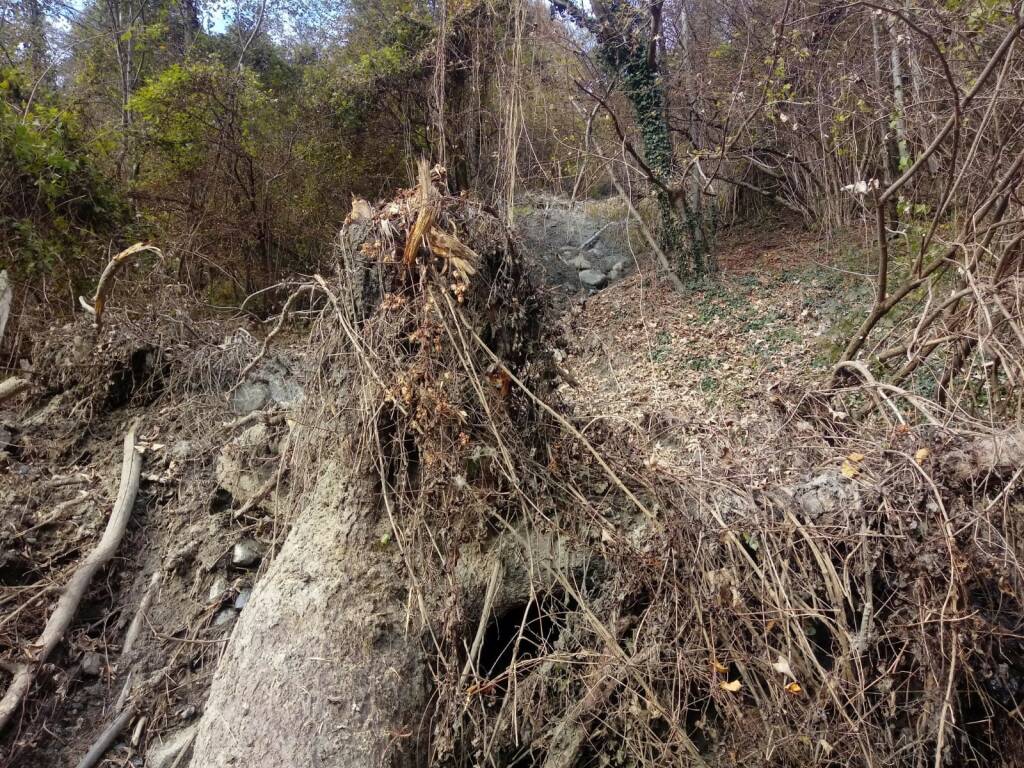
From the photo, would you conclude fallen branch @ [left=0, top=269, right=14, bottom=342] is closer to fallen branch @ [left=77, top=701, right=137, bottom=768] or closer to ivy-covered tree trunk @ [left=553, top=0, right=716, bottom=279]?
fallen branch @ [left=77, top=701, right=137, bottom=768]

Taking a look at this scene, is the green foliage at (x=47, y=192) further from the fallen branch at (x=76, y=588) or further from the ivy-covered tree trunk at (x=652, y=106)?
the ivy-covered tree trunk at (x=652, y=106)

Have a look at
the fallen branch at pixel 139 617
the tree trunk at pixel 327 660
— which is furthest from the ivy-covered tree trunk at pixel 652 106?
the fallen branch at pixel 139 617

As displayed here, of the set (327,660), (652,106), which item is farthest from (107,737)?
(652,106)

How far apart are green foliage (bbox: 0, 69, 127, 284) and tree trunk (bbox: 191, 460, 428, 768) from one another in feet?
17.6

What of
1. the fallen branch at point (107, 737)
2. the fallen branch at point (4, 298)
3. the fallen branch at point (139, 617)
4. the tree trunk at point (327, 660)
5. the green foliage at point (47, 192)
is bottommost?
the fallen branch at point (107, 737)

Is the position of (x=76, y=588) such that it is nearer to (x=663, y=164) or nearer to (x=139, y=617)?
(x=139, y=617)

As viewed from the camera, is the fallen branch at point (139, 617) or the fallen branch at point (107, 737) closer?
the fallen branch at point (107, 737)

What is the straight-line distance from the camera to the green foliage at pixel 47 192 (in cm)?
632

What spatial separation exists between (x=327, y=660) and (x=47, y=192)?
633cm

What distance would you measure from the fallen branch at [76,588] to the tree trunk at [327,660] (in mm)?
1289

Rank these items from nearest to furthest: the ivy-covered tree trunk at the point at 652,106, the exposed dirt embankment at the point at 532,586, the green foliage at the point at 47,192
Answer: the exposed dirt embankment at the point at 532,586 < the green foliage at the point at 47,192 < the ivy-covered tree trunk at the point at 652,106

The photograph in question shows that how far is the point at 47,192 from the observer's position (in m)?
6.63

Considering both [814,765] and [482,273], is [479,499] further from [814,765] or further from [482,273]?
[814,765]

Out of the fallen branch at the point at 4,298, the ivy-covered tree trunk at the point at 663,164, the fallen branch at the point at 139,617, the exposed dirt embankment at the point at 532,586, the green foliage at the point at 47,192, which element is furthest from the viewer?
the ivy-covered tree trunk at the point at 663,164
